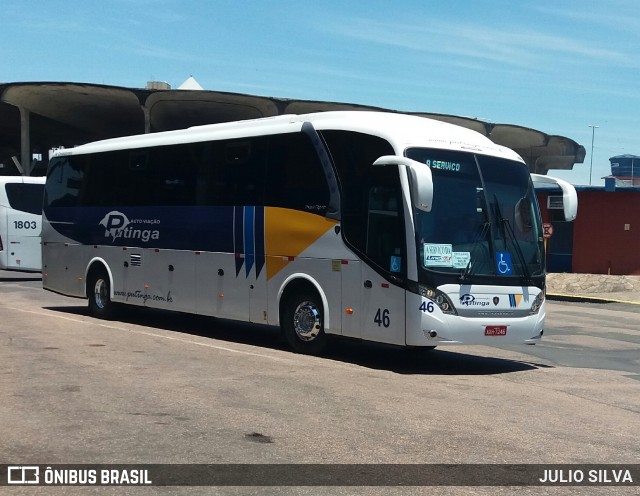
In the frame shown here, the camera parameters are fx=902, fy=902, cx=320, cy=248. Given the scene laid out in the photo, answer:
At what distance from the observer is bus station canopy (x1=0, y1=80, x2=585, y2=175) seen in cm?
5197

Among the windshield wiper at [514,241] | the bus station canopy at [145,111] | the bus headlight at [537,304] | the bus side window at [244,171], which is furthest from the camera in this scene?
the bus station canopy at [145,111]

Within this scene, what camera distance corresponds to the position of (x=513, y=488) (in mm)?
6184

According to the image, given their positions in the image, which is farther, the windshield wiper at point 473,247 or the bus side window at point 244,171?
the bus side window at point 244,171

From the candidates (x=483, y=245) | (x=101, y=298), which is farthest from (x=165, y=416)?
(x=101, y=298)

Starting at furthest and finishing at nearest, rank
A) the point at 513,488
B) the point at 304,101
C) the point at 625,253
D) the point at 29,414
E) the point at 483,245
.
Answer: the point at 304,101
the point at 625,253
the point at 483,245
the point at 29,414
the point at 513,488

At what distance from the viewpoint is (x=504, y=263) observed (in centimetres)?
1212

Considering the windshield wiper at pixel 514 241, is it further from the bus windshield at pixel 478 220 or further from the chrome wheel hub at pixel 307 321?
the chrome wheel hub at pixel 307 321

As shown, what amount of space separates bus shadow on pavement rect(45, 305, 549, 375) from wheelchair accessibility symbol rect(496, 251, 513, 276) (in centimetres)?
137

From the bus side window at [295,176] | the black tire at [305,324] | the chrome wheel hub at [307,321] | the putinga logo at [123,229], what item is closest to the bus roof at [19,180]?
the putinga logo at [123,229]

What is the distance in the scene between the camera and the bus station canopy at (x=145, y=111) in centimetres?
5197

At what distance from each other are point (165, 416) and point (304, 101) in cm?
4592

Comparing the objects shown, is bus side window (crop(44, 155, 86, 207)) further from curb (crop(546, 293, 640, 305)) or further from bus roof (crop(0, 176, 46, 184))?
curb (crop(546, 293, 640, 305))

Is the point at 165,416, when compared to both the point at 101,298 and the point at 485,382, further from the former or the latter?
the point at 101,298

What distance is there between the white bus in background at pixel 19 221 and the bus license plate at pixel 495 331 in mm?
21306
